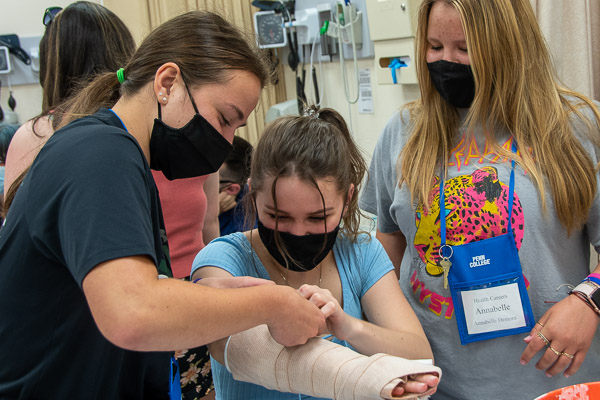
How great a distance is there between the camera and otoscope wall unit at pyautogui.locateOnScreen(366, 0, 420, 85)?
2234mm

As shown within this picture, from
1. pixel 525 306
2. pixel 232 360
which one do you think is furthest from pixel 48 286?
pixel 525 306

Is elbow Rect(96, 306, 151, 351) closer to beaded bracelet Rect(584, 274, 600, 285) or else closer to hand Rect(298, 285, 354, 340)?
hand Rect(298, 285, 354, 340)

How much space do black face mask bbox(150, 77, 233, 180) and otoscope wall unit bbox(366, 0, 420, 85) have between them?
4.51ft

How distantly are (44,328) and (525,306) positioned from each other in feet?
3.19

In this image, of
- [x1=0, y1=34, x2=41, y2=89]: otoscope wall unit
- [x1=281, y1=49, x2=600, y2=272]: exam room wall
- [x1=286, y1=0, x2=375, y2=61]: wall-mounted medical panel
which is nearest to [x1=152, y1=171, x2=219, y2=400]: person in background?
[x1=281, y1=49, x2=600, y2=272]: exam room wall

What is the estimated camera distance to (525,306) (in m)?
1.26

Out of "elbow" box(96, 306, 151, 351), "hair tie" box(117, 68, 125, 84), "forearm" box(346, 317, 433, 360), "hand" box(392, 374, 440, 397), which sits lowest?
"forearm" box(346, 317, 433, 360)

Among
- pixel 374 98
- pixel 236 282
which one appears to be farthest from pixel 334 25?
pixel 236 282

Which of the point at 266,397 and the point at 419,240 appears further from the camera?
the point at 419,240

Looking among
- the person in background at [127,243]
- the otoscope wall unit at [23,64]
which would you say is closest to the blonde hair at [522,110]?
the person in background at [127,243]

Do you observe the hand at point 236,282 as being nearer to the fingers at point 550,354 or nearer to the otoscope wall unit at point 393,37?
the fingers at point 550,354

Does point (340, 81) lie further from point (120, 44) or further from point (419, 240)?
point (419, 240)

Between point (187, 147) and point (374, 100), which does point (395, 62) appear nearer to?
point (374, 100)

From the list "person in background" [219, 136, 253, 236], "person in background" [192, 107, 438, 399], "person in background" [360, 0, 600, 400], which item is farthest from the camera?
"person in background" [219, 136, 253, 236]
